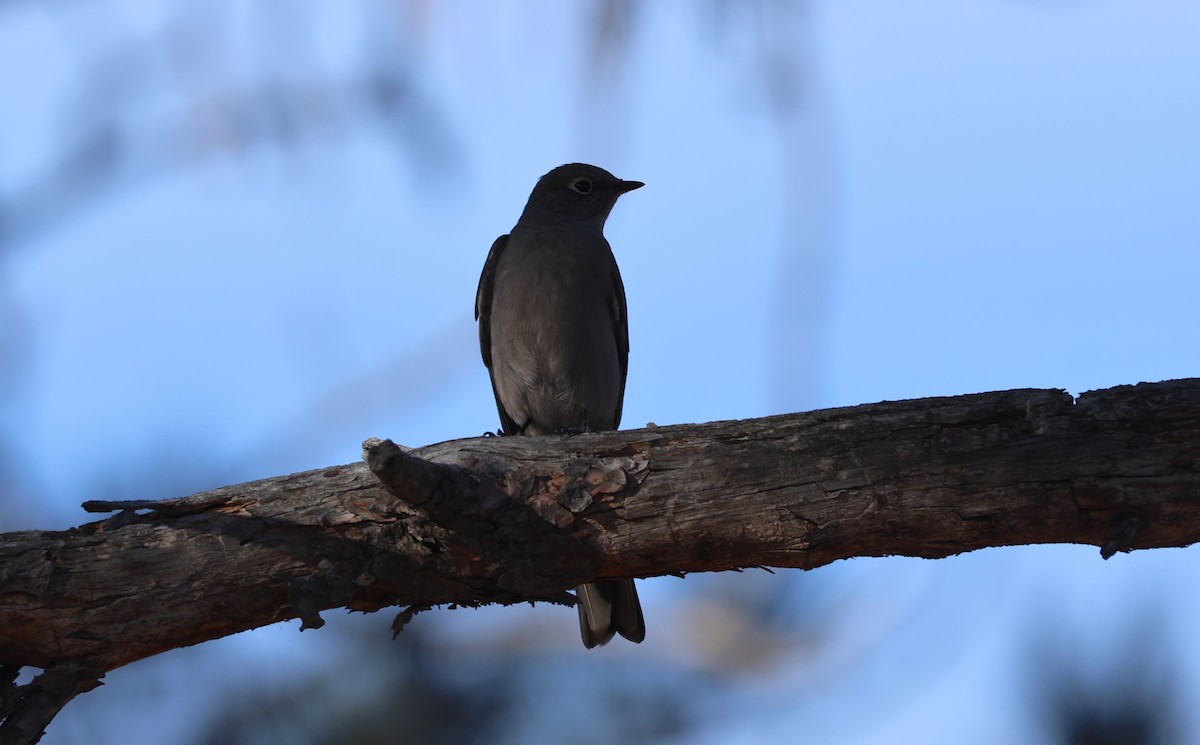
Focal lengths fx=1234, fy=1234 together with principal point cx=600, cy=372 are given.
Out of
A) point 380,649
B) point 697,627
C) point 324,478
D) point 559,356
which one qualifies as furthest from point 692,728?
point 324,478

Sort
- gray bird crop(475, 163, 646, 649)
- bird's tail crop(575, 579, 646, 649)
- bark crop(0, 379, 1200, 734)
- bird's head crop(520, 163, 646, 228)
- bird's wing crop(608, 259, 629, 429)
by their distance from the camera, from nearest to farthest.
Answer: bark crop(0, 379, 1200, 734) < bird's tail crop(575, 579, 646, 649) < gray bird crop(475, 163, 646, 649) < bird's wing crop(608, 259, 629, 429) < bird's head crop(520, 163, 646, 228)

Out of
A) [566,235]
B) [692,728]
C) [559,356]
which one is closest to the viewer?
[692,728]

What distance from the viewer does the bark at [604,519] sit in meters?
3.95

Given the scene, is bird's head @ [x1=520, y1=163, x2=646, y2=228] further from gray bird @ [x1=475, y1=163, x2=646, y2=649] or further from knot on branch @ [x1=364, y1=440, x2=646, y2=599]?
knot on branch @ [x1=364, y1=440, x2=646, y2=599]

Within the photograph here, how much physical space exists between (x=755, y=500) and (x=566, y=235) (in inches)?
147

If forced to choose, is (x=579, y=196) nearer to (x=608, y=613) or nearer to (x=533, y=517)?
(x=608, y=613)

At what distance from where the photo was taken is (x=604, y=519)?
4172 mm

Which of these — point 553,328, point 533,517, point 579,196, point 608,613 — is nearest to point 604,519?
point 533,517

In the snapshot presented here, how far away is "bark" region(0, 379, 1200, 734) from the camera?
3951 mm

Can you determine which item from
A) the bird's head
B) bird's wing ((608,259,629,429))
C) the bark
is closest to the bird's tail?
the bark

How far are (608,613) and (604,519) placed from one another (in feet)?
4.84

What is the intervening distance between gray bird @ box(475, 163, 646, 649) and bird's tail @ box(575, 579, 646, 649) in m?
1.45

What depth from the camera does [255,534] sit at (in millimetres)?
4160

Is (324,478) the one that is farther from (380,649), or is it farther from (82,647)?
(380,649)
